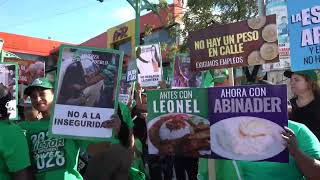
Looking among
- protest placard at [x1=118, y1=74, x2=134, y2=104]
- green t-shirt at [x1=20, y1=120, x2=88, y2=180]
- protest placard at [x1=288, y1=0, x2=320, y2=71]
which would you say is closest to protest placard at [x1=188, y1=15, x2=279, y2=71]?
protest placard at [x1=288, y1=0, x2=320, y2=71]

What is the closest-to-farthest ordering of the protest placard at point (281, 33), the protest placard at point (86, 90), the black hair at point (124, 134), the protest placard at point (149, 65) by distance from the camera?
the protest placard at point (86, 90) < the black hair at point (124, 134) < the protest placard at point (281, 33) < the protest placard at point (149, 65)

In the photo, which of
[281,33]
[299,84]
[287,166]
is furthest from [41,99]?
[281,33]

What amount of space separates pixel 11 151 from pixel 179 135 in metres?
1.11

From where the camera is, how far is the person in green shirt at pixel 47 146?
3.32 meters

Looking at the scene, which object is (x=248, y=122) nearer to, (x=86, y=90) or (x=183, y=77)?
(x=86, y=90)

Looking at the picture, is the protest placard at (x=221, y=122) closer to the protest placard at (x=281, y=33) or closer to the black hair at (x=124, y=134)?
the black hair at (x=124, y=134)

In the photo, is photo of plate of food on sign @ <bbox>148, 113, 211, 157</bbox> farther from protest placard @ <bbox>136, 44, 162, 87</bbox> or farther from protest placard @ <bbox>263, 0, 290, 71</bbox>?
protest placard @ <bbox>136, 44, 162, 87</bbox>

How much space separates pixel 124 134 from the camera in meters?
3.63

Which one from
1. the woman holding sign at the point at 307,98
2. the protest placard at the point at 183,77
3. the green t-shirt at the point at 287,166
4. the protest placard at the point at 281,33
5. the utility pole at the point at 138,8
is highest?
the utility pole at the point at 138,8

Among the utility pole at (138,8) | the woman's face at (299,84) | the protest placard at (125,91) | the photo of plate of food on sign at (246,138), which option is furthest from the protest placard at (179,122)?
the utility pole at (138,8)

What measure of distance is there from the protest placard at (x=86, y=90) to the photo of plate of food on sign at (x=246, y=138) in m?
0.76

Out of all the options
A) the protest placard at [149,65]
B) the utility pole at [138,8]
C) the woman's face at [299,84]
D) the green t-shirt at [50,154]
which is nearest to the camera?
the green t-shirt at [50,154]

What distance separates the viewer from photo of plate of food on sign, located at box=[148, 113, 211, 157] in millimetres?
3404

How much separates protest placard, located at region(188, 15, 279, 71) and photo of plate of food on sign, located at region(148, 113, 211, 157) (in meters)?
1.57
